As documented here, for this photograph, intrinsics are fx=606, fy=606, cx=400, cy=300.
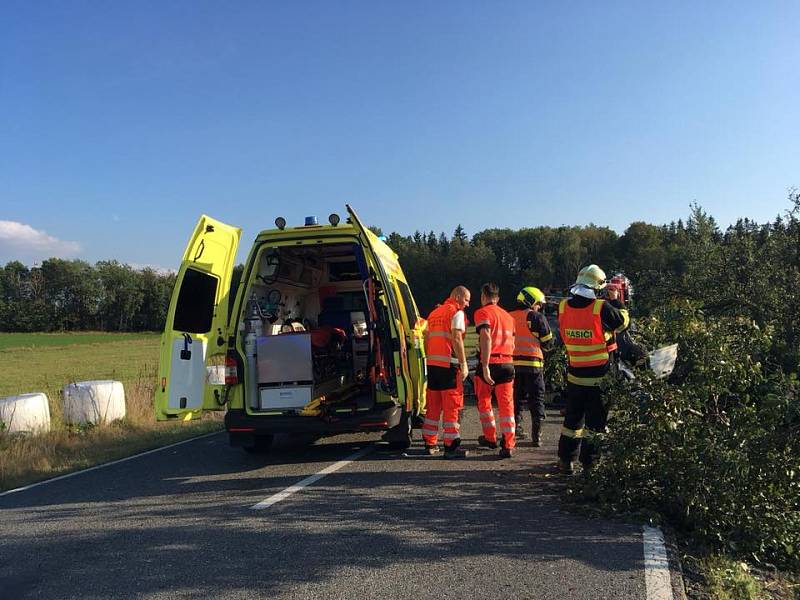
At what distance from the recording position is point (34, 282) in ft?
272

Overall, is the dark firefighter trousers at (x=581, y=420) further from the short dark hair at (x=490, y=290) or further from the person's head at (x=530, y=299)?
the person's head at (x=530, y=299)

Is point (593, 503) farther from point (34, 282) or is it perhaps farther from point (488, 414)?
point (34, 282)

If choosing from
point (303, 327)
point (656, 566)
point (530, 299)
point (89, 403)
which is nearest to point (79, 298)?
point (89, 403)

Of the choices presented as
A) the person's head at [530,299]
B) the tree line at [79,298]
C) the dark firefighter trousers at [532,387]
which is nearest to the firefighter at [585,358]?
the dark firefighter trousers at [532,387]

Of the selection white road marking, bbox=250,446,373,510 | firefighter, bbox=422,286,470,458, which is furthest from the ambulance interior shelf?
firefighter, bbox=422,286,470,458

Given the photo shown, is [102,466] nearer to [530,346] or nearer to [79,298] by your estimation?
[530,346]

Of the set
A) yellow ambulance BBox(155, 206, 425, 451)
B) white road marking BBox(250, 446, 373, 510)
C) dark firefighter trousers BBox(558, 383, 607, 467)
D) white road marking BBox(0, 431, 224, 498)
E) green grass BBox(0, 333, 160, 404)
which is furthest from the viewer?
green grass BBox(0, 333, 160, 404)

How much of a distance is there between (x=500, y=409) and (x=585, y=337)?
146 centimetres

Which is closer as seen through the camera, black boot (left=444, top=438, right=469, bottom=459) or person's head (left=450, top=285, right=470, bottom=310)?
black boot (left=444, top=438, right=469, bottom=459)

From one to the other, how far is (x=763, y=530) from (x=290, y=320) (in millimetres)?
6377

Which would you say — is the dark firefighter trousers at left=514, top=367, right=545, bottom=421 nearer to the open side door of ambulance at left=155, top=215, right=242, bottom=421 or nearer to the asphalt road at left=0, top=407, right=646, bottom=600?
the asphalt road at left=0, top=407, right=646, bottom=600

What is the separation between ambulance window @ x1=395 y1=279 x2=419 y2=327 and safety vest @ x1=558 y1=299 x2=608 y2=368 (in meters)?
2.00

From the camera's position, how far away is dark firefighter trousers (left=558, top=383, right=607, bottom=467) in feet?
17.9

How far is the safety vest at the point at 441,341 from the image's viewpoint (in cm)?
655
